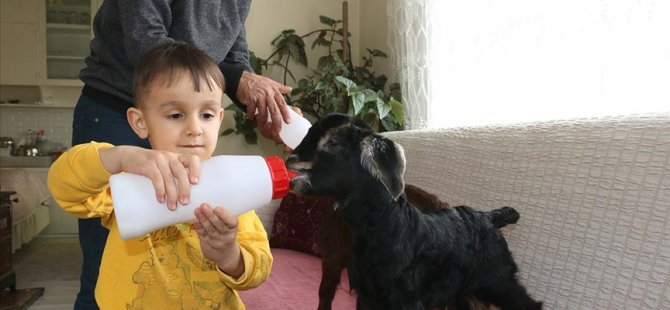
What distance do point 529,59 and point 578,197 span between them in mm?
852

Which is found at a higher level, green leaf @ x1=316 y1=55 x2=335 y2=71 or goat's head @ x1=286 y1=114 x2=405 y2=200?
green leaf @ x1=316 y1=55 x2=335 y2=71

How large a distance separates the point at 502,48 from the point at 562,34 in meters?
0.29

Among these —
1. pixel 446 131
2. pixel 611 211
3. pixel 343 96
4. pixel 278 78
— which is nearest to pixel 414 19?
pixel 343 96

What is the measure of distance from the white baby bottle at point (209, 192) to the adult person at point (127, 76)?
0.38m

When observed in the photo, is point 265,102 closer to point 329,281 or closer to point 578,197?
point 329,281

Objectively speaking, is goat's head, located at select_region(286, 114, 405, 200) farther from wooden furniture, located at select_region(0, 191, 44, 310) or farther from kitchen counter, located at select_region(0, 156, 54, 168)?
kitchen counter, located at select_region(0, 156, 54, 168)

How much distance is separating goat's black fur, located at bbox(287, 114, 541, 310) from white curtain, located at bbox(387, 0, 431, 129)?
158cm

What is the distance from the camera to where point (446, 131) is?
1.66 m

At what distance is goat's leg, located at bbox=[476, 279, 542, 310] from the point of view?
1.02 meters

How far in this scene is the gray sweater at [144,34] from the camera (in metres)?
1.05

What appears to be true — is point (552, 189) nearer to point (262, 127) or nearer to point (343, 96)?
point (262, 127)

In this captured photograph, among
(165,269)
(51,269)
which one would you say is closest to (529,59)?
(165,269)

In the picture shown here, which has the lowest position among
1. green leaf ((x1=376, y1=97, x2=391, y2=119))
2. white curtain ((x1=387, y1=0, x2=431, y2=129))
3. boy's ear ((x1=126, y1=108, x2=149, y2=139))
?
boy's ear ((x1=126, y1=108, x2=149, y2=139))

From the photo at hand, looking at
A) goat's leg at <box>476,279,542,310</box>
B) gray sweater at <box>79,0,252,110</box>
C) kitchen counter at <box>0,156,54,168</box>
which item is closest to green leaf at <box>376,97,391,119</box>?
gray sweater at <box>79,0,252,110</box>
